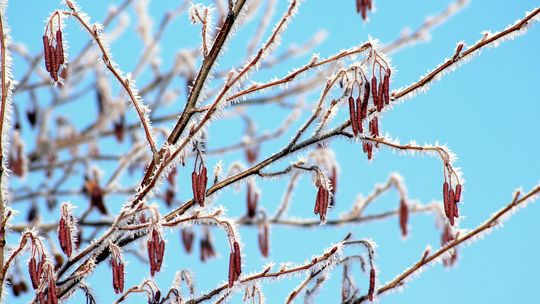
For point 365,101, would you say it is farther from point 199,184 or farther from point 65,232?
point 65,232

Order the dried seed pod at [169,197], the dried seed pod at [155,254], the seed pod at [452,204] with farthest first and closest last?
the dried seed pod at [169,197] → the seed pod at [452,204] → the dried seed pod at [155,254]

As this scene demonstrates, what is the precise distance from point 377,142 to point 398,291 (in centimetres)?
55

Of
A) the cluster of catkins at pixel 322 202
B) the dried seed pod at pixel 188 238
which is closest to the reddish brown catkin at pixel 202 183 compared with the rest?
the cluster of catkins at pixel 322 202

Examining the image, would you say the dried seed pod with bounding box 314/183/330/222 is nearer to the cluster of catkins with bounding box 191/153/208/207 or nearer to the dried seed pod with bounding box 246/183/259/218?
the cluster of catkins with bounding box 191/153/208/207

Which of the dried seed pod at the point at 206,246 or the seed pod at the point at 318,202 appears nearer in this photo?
the seed pod at the point at 318,202

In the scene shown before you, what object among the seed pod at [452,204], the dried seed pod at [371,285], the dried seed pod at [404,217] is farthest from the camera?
the dried seed pod at [404,217]

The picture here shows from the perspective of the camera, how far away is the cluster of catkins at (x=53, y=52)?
2261 mm

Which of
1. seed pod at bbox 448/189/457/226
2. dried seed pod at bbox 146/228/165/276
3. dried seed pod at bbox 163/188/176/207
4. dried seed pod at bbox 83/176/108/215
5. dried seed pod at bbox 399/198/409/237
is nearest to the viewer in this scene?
dried seed pod at bbox 146/228/165/276

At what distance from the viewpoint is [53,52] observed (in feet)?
7.47

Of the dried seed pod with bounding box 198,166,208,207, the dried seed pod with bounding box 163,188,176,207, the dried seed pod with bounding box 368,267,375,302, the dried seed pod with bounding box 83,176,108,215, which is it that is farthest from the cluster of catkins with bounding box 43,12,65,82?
the dried seed pod with bounding box 163,188,176,207

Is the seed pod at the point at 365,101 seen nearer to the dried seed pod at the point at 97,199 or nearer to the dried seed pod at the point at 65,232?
the dried seed pod at the point at 65,232

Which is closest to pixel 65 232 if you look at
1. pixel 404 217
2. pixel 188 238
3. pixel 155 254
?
pixel 155 254

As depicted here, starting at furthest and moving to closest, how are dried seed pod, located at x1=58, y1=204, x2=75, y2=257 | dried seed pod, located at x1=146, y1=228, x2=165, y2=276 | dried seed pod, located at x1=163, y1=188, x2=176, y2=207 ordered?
dried seed pod, located at x1=163, y1=188, x2=176, y2=207 → dried seed pod, located at x1=58, y1=204, x2=75, y2=257 → dried seed pod, located at x1=146, y1=228, x2=165, y2=276

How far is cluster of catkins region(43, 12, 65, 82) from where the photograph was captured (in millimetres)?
2261
